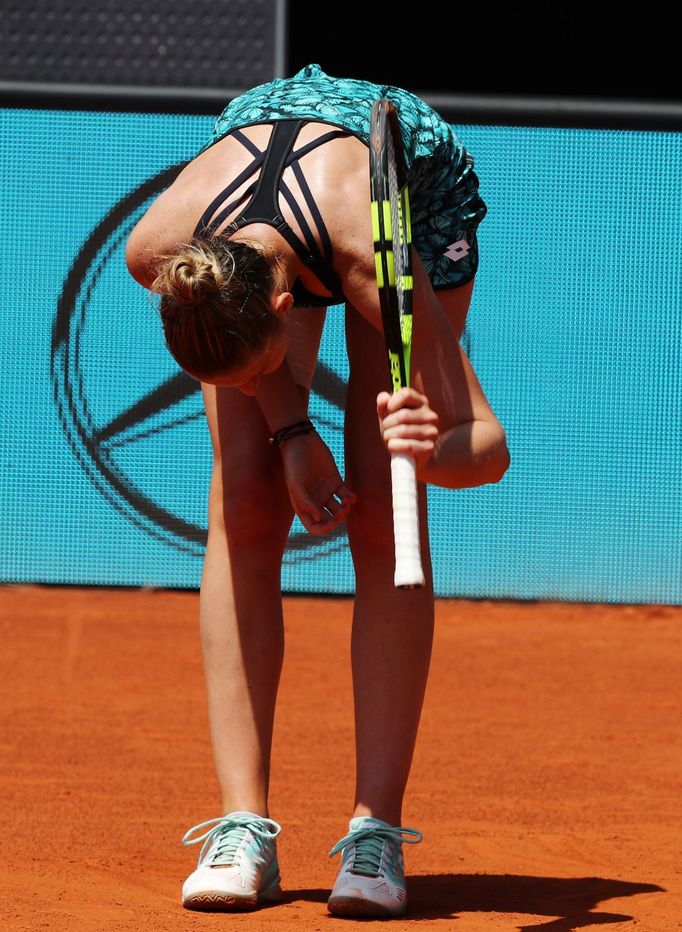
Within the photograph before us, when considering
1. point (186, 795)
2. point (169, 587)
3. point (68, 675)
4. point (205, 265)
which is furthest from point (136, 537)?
point (205, 265)

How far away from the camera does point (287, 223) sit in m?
2.10

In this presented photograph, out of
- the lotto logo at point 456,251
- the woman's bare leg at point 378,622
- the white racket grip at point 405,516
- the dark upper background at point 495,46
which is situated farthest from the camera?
the dark upper background at point 495,46

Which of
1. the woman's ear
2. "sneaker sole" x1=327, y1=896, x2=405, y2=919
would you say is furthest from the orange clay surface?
the woman's ear

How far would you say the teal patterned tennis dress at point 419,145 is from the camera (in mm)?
2238

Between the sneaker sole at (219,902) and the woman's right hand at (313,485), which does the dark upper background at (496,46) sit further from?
the sneaker sole at (219,902)

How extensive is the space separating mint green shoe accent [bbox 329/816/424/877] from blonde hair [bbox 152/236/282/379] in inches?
31.0

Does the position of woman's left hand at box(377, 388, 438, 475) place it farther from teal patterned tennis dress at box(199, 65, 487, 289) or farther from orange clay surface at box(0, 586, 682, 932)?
orange clay surface at box(0, 586, 682, 932)

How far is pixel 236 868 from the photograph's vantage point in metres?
2.15

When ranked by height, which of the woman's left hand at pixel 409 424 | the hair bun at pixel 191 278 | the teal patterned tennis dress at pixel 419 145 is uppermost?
the teal patterned tennis dress at pixel 419 145

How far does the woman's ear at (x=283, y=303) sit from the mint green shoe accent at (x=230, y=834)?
0.83 m

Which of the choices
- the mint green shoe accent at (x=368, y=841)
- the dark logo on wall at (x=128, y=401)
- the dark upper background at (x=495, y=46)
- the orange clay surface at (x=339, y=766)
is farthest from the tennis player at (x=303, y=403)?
the dark upper background at (x=495, y=46)

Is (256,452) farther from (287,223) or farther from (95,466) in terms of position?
(95,466)

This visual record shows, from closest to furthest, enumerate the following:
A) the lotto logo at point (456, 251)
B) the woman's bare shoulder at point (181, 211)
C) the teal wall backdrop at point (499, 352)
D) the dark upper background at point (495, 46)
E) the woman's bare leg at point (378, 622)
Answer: the woman's bare shoulder at point (181, 211) → the woman's bare leg at point (378, 622) → the lotto logo at point (456, 251) → the teal wall backdrop at point (499, 352) → the dark upper background at point (495, 46)

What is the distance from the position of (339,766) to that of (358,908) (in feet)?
3.72
